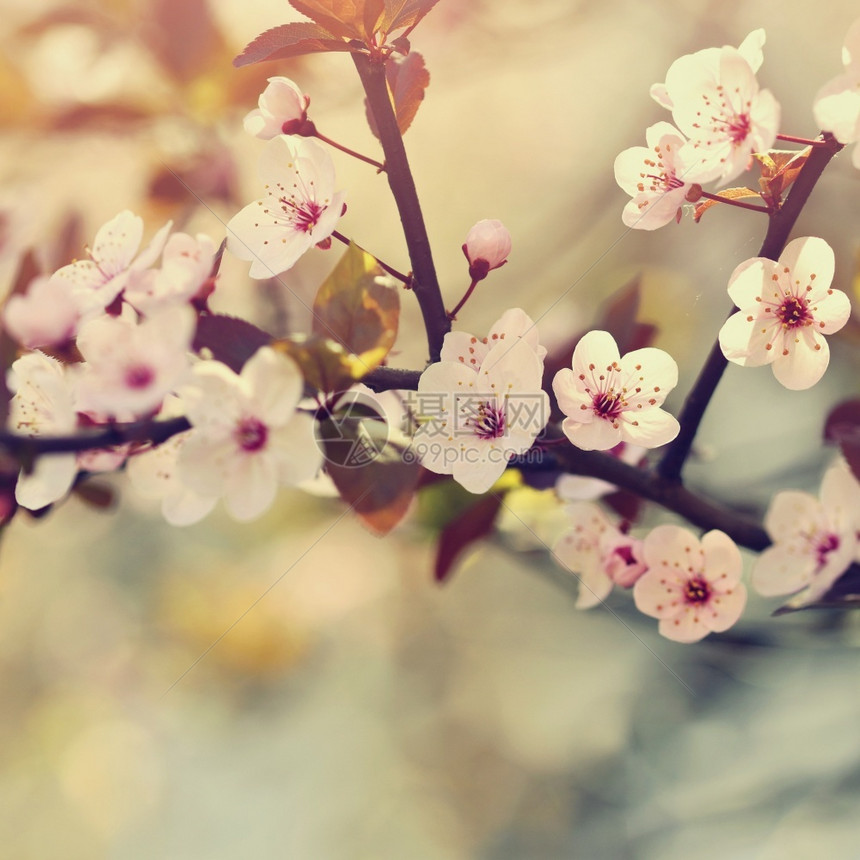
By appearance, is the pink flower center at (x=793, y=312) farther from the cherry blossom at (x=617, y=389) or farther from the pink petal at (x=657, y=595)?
the pink petal at (x=657, y=595)

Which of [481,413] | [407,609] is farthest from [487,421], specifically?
[407,609]

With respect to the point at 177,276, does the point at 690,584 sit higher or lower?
lower

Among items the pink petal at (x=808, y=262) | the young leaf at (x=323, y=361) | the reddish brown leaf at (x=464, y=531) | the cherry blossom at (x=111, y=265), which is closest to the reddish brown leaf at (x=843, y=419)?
the pink petal at (x=808, y=262)

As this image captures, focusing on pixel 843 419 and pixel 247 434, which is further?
pixel 843 419

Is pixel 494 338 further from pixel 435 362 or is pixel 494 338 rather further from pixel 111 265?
pixel 111 265

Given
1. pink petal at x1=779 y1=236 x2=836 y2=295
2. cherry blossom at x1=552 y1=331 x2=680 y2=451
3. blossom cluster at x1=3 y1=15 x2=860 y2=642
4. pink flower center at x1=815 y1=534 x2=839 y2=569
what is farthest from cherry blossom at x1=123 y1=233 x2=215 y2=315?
pink flower center at x1=815 y1=534 x2=839 y2=569

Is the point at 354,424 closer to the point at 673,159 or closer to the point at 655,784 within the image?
the point at 673,159

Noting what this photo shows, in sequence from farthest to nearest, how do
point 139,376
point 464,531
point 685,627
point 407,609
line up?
point 407,609 → point 464,531 → point 685,627 → point 139,376
